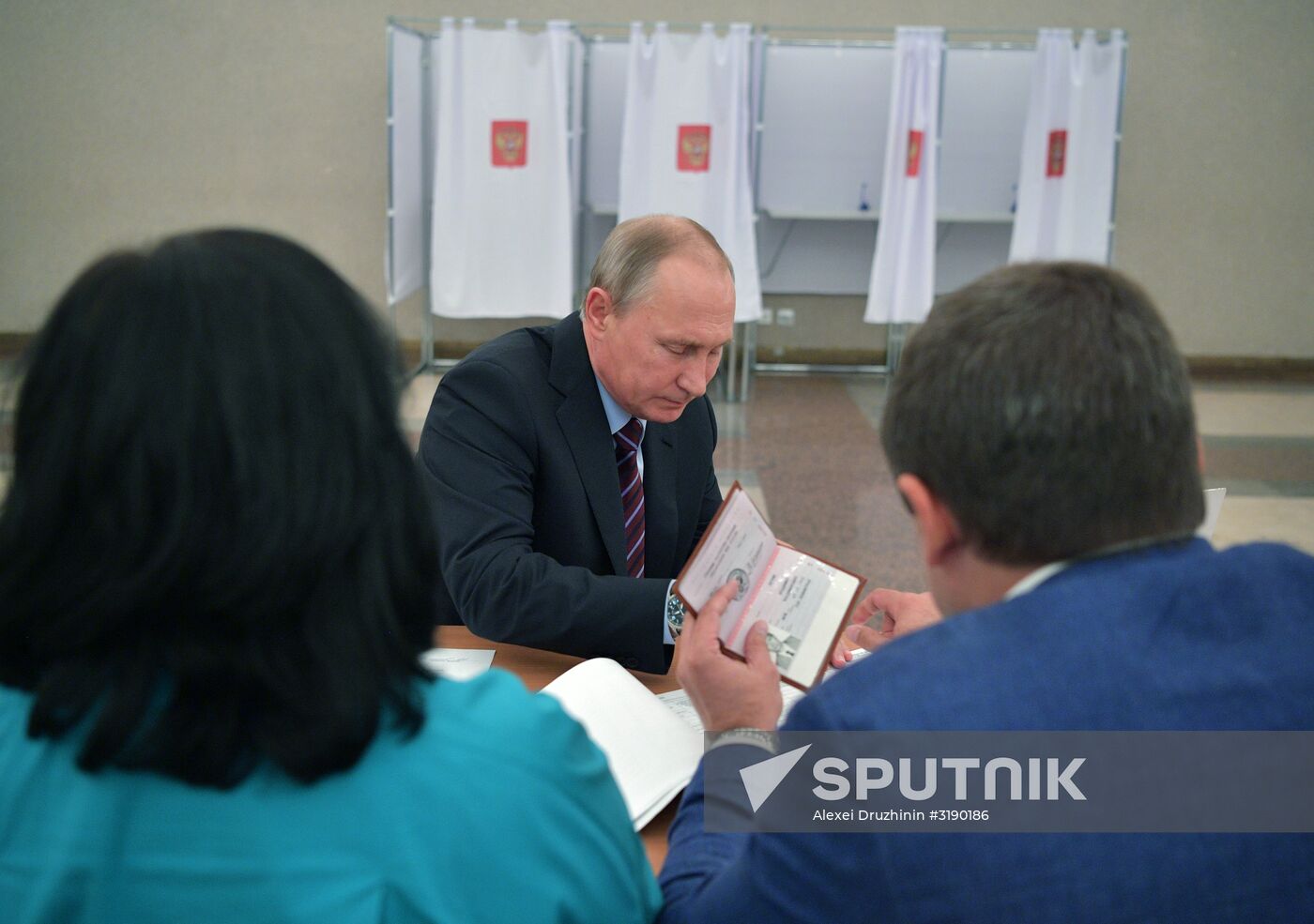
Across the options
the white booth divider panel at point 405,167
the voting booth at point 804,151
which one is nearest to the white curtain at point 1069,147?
the voting booth at point 804,151

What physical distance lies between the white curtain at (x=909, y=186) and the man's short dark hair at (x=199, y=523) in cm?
652

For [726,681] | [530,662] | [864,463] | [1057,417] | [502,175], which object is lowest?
[864,463]

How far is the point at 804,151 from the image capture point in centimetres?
771

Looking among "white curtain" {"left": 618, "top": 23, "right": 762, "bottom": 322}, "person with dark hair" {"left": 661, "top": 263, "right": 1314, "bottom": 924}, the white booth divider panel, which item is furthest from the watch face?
the white booth divider panel

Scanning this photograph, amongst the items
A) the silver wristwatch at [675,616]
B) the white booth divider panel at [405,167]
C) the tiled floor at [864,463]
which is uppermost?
the white booth divider panel at [405,167]

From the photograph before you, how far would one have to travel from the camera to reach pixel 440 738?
79cm

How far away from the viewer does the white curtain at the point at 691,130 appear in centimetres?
660

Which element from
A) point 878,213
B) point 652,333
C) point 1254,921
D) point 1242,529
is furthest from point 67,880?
point 878,213

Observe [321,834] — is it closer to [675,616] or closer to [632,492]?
[675,616]

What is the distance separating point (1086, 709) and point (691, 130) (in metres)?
6.22

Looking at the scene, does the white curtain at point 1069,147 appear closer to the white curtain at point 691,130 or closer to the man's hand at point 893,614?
the white curtain at point 691,130

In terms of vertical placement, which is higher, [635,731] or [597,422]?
[597,422]

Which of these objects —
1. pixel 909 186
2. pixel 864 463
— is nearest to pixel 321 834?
pixel 864 463

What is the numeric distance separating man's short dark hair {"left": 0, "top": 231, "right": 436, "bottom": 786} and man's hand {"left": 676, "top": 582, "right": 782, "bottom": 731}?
2.03ft
